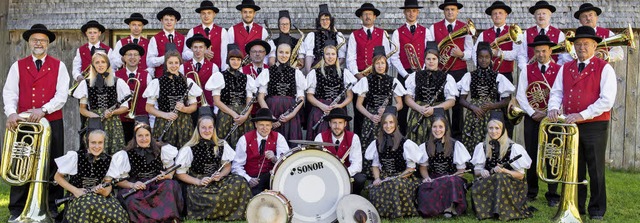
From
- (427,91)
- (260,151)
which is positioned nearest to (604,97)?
Result: (427,91)

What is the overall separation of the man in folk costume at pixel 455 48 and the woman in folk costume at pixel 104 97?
12.7ft

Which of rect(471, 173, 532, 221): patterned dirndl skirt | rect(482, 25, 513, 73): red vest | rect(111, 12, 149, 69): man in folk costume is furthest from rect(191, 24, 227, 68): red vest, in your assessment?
rect(471, 173, 532, 221): patterned dirndl skirt

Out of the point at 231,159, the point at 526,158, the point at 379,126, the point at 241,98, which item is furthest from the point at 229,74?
the point at 526,158

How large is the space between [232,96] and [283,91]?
58cm

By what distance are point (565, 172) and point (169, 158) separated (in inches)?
156

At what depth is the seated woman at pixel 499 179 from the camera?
8391 millimetres

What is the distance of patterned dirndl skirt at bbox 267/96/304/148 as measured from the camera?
940cm

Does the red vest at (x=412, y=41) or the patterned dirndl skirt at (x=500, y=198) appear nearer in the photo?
the patterned dirndl skirt at (x=500, y=198)

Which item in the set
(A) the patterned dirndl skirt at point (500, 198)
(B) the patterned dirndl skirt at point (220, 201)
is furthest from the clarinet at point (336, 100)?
(A) the patterned dirndl skirt at point (500, 198)

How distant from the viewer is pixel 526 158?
8.51 metres

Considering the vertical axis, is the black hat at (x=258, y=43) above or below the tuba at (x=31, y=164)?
above

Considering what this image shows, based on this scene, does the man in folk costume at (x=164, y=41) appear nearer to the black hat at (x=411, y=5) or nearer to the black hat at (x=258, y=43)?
the black hat at (x=258, y=43)

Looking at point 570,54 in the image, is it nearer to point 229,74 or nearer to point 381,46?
point 381,46

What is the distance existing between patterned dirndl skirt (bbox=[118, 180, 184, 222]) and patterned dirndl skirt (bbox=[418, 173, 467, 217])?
2.51 meters
